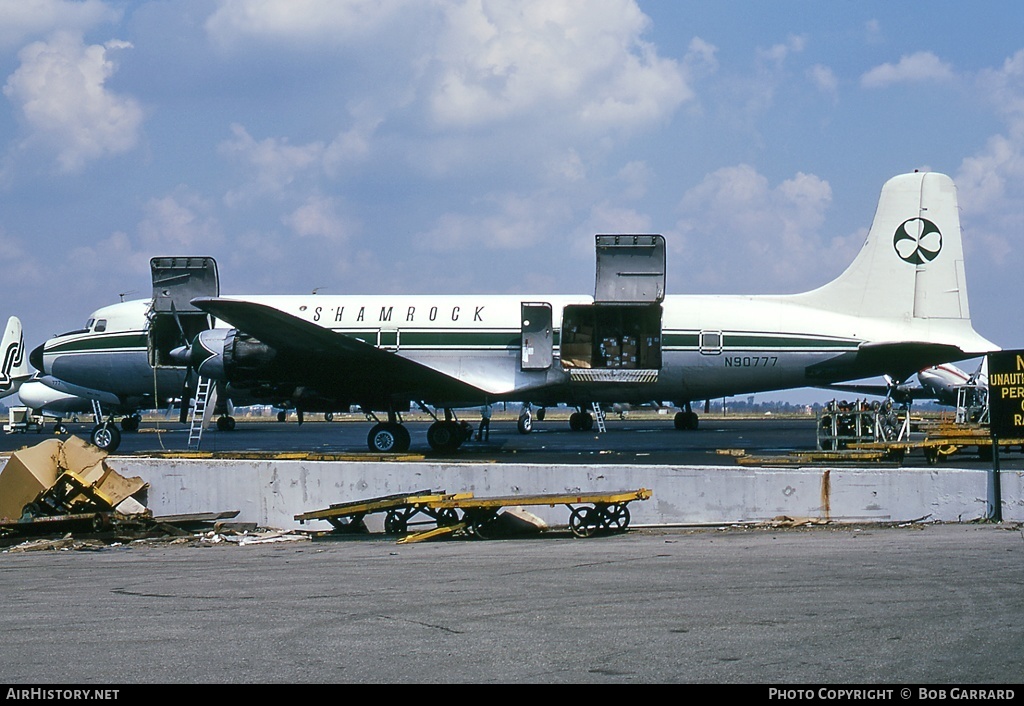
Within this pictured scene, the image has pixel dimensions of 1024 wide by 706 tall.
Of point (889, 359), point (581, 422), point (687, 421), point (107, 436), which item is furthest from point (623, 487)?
point (581, 422)

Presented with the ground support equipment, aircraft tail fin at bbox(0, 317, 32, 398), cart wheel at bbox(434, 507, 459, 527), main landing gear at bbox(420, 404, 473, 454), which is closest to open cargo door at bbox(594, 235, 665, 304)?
main landing gear at bbox(420, 404, 473, 454)

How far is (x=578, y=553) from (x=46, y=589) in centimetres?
556

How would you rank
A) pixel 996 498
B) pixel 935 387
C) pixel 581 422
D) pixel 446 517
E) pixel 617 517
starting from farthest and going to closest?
pixel 935 387, pixel 581 422, pixel 446 517, pixel 617 517, pixel 996 498

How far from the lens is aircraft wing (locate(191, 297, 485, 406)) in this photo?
22.2m

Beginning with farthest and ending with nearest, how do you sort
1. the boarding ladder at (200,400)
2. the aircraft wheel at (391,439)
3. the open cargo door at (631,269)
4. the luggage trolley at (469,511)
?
1. the boarding ladder at (200,400)
2. the open cargo door at (631,269)
3. the aircraft wheel at (391,439)
4. the luggage trolley at (469,511)

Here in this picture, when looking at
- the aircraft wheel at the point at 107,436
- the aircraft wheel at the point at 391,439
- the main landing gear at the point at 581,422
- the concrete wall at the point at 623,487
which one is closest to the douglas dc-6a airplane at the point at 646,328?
the aircraft wheel at the point at 391,439

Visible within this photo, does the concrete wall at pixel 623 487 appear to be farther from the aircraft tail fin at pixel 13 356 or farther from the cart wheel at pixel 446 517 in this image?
the aircraft tail fin at pixel 13 356

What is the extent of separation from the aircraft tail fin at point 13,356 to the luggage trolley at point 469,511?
60.9 meters

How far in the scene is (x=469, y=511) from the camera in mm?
14086

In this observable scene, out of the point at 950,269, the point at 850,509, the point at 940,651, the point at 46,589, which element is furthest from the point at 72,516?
the point at 950,269

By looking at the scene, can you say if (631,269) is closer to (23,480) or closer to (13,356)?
(23,480)

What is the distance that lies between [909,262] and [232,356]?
17563 millimetres

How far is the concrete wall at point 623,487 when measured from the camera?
1427 cm
